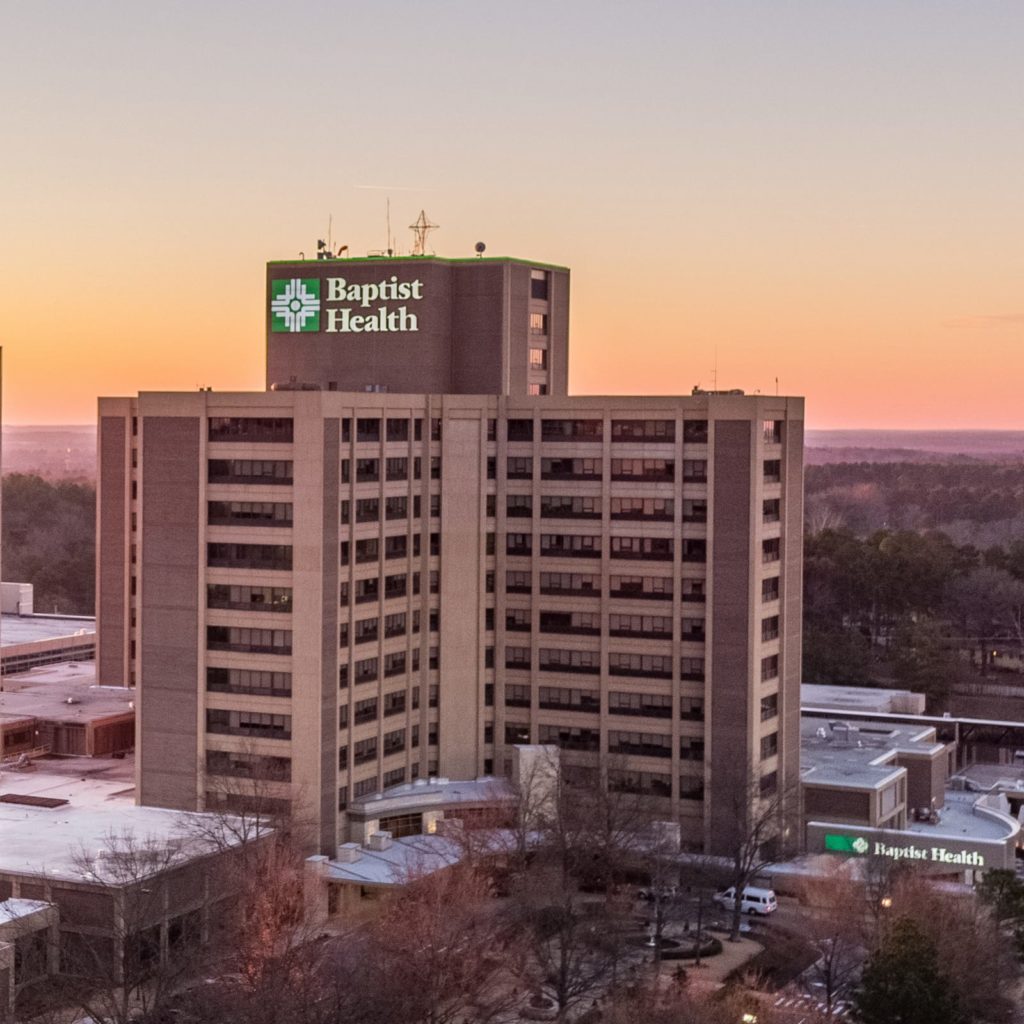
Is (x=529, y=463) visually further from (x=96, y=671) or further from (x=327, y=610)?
(x=96, y=671)

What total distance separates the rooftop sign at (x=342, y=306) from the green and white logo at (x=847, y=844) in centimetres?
3833

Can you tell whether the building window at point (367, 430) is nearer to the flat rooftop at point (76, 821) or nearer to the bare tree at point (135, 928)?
the flat rooftop at point (76, 821)

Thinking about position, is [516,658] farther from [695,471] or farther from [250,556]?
[250,556]

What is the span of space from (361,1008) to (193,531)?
3503cm

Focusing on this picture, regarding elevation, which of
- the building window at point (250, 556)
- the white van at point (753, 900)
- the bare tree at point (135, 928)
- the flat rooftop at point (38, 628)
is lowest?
the white van at point (753, 900)

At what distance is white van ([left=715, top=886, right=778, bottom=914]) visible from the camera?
8656cm

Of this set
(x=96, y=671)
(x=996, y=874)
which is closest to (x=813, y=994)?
(x=996, y=874)

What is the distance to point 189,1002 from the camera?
6456 centimetres

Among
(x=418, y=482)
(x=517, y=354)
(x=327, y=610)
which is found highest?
(x=517, y=354)

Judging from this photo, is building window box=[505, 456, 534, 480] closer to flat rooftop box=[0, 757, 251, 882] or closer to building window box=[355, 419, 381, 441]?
building window box=[355, 419, 381, 441]

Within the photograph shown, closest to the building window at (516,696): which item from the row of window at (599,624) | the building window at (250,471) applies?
the row of window at (599,624)

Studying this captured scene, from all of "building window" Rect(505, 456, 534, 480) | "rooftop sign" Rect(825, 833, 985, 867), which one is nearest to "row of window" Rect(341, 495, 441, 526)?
"building window" Rect(505, 456, 534, 480)

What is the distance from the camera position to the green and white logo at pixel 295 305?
337 feet

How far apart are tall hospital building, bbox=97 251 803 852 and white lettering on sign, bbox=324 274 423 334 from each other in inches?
5.3
